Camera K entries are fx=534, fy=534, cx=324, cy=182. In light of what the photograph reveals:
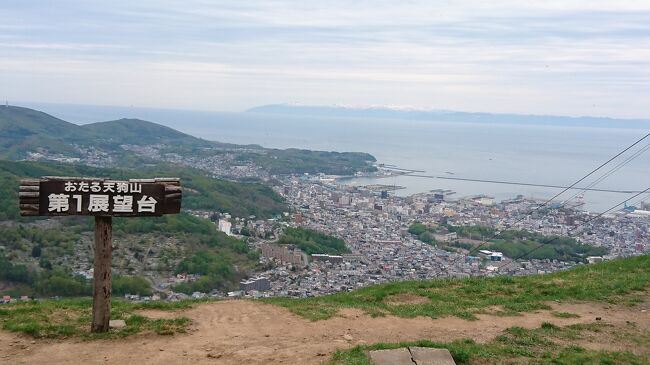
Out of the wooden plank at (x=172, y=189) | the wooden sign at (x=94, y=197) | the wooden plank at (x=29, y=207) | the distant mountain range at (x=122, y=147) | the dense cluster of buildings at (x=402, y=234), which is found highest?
the wooden plank at (x=172, y=189)

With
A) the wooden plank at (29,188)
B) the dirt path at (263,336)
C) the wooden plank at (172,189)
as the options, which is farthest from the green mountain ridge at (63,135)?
the wooden plank at (172,189)

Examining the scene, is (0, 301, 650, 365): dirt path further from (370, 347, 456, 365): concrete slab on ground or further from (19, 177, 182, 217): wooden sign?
(19, 177, 182, 217): wooden sign

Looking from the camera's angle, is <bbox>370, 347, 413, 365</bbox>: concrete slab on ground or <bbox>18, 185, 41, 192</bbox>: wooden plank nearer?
<bbox>370, 347, 413, 365</bbox>: concrete slab on ground

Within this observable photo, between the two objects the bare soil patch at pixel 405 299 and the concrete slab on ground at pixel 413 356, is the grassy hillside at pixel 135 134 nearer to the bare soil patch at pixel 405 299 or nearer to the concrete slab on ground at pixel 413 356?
the bare soil patch at pixel 405 299

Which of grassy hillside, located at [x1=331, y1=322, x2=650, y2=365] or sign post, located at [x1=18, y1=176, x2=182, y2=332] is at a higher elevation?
sign post, located at [x1=18, y1=176, x2=182, y2=332]

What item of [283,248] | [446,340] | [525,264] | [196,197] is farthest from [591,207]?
[446,340]

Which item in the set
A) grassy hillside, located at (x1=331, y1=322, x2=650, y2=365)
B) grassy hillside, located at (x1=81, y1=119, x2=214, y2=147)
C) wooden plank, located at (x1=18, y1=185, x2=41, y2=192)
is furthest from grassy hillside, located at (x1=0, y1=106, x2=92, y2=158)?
grassy hillside, located at (x1=331, y1=322, x2=650, y2=365)
